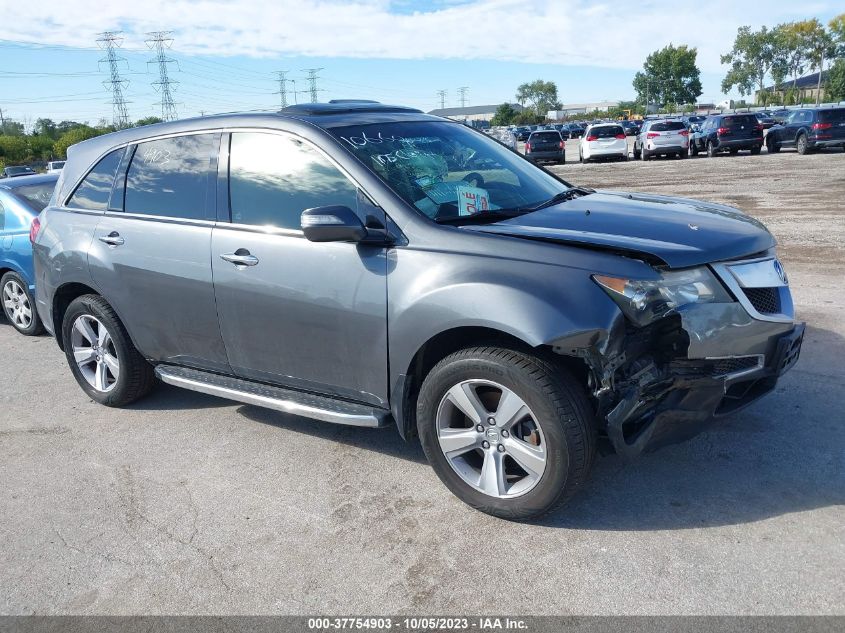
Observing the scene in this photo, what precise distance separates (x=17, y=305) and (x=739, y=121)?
27964 millimetres

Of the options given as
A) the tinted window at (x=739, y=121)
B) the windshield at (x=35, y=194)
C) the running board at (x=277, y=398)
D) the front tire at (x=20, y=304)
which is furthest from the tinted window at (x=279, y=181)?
the tinted window at (x=739, y=121)

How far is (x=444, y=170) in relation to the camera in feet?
13.5

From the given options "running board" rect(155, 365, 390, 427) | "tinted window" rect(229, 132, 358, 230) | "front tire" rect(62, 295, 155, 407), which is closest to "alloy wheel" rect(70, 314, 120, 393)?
"front tire" rect(62, 295, 155, 407)

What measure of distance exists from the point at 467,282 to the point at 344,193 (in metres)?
0.91

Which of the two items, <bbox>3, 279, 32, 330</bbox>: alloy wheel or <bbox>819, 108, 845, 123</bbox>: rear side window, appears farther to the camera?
<bbox>819, 108, 845, 123</bbox>: rear side window

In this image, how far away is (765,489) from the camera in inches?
141

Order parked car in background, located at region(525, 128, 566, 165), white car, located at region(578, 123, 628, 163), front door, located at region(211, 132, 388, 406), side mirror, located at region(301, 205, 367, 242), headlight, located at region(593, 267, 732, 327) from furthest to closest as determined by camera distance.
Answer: parked car in background, located at region(525, 128, 566, 165)
white car, located at region(578, 123, 628, 163)
front door, located at region(211, 132, 388, 406)
side mirror, located at region(301, 205, 367, 242)
headlight, located at region(593, 267, 732, 327)

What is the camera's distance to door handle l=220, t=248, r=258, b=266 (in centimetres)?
405

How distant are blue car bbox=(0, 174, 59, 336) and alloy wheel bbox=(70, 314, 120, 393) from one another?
2493 mm

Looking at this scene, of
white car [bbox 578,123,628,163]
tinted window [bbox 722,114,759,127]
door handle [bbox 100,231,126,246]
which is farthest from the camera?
white car [bbox 578,123,628,163]

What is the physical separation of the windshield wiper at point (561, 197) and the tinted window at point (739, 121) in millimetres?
27440

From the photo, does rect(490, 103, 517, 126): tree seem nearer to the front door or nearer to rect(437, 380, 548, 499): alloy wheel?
the front door

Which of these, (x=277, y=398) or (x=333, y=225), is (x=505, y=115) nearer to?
(x=277, y=398)

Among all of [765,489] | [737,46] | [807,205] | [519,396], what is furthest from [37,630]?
[737,46]
